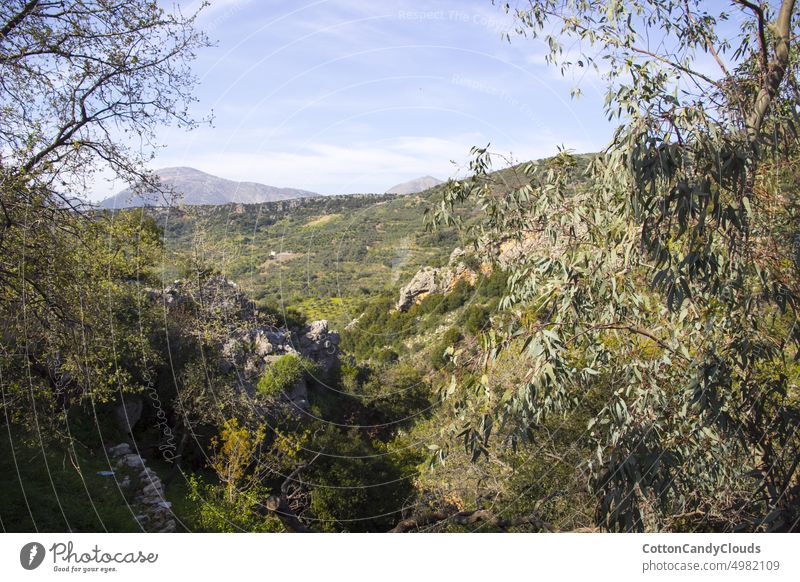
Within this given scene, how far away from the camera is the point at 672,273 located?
9.13ft

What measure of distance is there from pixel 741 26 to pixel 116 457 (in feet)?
33.6

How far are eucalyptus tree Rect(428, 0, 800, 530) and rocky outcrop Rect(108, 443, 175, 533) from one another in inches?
194

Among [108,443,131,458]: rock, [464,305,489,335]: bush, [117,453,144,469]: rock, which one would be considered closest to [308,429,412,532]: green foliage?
[117,453,144,469]: rock

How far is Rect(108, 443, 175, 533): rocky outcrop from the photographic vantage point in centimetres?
689

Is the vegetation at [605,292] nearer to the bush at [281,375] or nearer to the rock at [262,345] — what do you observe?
the bush at [281,375]

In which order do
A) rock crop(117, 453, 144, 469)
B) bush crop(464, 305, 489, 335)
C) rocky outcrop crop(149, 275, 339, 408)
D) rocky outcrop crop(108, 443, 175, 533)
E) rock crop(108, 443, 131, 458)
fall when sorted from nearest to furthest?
rocky outcrop crop(108, 443, 175, 533), rock crop(117, 453, 144, 469), rock crop(108, 443, 131, 458), rocky outcrop crop(149, 275, 339, 408), bush crop(464, 305, 489, 335)

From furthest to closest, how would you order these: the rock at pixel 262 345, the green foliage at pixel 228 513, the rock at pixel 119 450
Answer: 1. the rock at pixel 262 345
2. the rock at pixel 119 450
3. the green foliage at pixel 228 513

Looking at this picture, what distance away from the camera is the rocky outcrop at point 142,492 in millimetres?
6891

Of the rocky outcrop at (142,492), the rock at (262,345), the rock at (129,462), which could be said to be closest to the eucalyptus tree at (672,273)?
the rocky outcrop at (142,492)

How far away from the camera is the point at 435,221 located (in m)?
4.03
